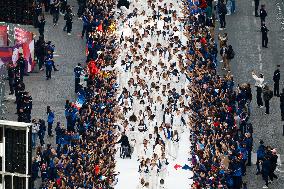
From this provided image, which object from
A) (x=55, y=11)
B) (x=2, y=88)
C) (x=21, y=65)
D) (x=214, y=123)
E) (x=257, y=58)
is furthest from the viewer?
(x=55, y=11)

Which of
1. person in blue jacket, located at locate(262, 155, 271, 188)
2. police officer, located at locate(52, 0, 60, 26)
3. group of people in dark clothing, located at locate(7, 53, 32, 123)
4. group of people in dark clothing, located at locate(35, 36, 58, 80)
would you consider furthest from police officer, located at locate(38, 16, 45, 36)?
person in blue jacket, located at locate(262, 155, 271, 188)

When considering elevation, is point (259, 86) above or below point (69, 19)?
below

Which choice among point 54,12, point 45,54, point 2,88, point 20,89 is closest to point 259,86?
point 20,89

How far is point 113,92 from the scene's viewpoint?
46625mm

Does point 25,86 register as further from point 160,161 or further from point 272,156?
point 272,156

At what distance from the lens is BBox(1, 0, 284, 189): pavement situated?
45.2 m

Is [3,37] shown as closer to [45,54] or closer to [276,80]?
[45,54]

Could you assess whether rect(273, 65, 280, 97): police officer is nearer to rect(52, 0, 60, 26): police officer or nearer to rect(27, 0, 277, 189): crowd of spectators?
rect(27, 0, 277, 189): crowd of spectators

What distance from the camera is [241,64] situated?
53688 mm

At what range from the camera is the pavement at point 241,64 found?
1779 inches

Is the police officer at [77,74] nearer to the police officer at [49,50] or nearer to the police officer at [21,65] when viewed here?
the police officer at [49,50]

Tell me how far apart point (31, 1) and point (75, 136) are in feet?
21.5

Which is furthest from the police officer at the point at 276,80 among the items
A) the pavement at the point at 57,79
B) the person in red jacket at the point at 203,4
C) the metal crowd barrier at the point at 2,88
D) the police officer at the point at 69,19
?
the police officer at the point at 69,19

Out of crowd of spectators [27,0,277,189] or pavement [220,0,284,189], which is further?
pavement [220,0,284,189]
